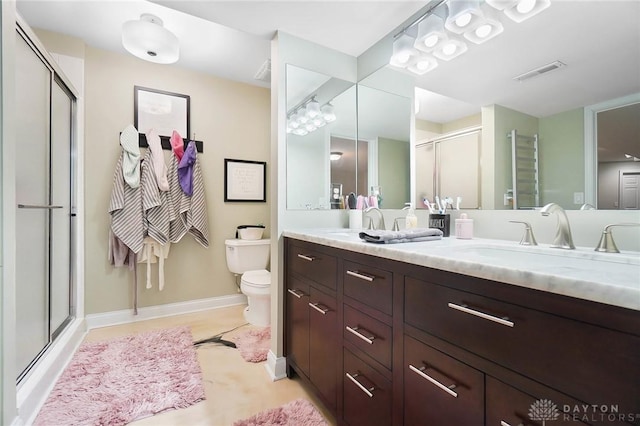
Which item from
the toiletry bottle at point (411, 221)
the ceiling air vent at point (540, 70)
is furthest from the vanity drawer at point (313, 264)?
the ceiling air vent at point (540, 70)

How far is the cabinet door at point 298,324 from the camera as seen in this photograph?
152 cm

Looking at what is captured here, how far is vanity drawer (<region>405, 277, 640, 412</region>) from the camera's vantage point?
1.62 feet

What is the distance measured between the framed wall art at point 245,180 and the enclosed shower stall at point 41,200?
4.12 feet

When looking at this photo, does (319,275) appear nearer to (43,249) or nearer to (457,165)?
(457,165)

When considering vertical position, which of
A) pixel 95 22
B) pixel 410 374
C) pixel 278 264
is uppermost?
pixel 95 22

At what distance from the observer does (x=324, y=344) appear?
1.35 metres

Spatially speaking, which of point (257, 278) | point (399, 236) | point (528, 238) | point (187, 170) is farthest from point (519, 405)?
point (187, 170)

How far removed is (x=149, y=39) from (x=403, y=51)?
165cm

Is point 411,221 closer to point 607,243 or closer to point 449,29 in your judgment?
point 607,243

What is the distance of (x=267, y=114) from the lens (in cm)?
321

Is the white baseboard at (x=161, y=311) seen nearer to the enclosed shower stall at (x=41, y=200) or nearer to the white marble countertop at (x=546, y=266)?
the enclosed shower stall at (x=41, y=200)

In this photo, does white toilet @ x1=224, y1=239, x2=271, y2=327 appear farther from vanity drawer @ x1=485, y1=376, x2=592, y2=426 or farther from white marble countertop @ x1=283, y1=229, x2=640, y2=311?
vanity drawer @ x1=485, y1=376, x2=592, y2=426

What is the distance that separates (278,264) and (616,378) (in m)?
1.52

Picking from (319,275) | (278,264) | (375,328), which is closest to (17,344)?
(278,264)
